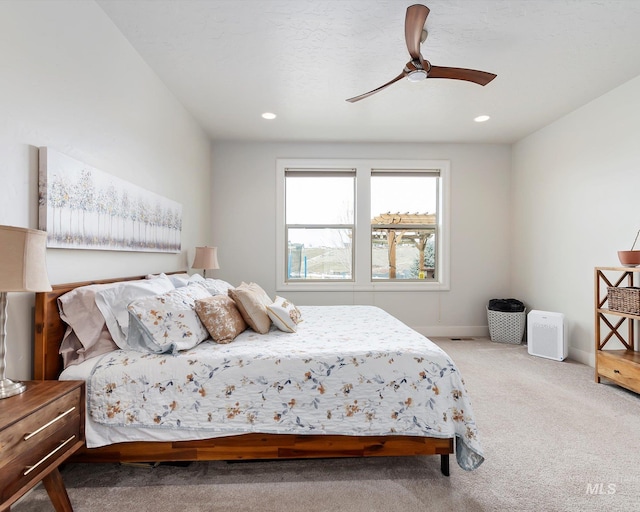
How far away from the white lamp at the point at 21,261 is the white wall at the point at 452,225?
3351 mm

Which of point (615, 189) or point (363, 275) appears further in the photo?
point (363, 275)

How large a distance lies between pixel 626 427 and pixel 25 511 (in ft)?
11.3

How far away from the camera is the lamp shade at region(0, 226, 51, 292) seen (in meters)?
1.14

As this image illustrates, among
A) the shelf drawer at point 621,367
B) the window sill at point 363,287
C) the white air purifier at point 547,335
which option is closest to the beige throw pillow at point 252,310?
the window sill at point 363,287

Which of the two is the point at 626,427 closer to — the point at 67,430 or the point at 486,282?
the point at 486,282

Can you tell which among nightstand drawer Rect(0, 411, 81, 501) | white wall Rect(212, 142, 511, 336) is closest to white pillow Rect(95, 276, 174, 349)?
nightstand drawer Rect(0, 411, 81, 501)

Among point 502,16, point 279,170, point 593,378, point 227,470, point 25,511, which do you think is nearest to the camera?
point 25,511

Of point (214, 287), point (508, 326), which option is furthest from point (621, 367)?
point (214, 287)

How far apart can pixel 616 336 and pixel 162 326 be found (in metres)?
3.83

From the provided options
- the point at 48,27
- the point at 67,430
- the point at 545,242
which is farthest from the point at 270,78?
the point at 545,242

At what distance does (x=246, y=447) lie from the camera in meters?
1.74

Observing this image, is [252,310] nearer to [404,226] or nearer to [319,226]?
[319,226]

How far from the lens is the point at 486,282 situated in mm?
4762

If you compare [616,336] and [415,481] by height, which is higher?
[616,336]
